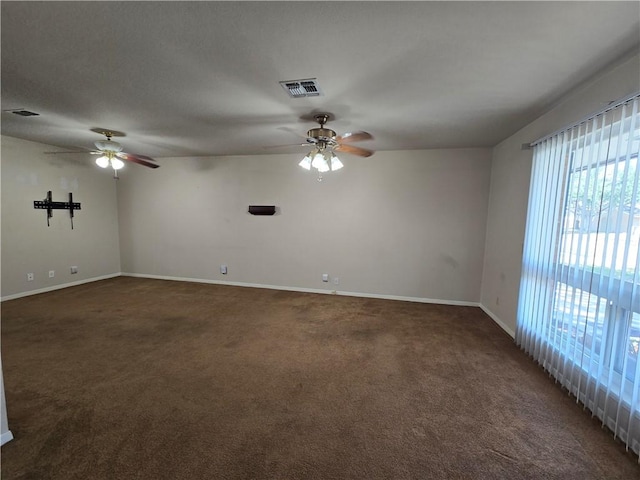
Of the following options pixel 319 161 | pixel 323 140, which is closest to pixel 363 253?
pixel 319 161

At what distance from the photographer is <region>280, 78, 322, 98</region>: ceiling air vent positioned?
7.04 ft

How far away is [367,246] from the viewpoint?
15.3 ft

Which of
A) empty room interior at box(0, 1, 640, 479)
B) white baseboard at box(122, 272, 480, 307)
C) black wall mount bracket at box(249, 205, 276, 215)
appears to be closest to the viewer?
empty room interior at box(0, 1, 640, 479)

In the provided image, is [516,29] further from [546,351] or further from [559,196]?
[546,351]

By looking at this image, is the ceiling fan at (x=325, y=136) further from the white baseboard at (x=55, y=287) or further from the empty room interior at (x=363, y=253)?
the white baseboard at (x=55, y=287)

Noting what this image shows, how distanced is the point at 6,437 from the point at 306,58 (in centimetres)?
300

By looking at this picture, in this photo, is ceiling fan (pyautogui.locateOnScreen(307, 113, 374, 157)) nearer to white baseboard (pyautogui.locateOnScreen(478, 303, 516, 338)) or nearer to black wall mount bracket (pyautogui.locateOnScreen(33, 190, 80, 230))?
white baseboard (pyautogui.locateOnScreen(478, 303, 516, 338))

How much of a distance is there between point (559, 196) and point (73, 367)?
460 cm

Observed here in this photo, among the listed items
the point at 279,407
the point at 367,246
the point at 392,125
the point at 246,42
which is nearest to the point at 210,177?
the point at 367,246

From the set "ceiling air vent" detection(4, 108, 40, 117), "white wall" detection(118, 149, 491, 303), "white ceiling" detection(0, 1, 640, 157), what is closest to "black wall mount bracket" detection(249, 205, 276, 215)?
"white wall" detection(118, 149, 491, 303)

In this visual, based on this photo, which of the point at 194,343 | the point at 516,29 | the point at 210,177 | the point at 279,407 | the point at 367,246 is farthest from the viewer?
the point at 210,177

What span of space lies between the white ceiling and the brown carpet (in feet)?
7.96

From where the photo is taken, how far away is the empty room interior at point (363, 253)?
5.11 ft

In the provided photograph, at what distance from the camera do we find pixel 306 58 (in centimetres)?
183
